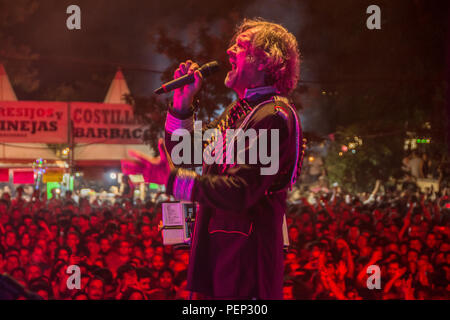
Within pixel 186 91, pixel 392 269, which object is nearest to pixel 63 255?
pixel 392 269

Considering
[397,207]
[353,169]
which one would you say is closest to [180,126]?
[397,207]

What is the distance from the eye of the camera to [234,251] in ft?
6.69

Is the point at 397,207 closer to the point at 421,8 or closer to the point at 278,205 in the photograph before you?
the point at 421,8

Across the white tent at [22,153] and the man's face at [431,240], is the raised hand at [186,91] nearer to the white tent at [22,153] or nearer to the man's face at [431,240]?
the man's face at [431,240]

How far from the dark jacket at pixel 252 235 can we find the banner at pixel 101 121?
8.97m

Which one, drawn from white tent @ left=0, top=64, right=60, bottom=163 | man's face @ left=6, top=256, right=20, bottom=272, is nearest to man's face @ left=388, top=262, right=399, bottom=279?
man's face @ left=6, top=256, right=20, bottom=272

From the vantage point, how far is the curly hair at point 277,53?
6.77 ft

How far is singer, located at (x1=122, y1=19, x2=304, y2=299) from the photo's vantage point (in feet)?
6.26

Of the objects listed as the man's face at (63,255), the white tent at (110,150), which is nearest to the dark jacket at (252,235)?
the man's face at (63,255)

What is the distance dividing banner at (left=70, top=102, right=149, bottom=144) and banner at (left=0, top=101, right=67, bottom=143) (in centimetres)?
33

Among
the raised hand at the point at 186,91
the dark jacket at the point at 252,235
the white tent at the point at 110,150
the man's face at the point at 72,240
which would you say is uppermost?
the white tent at the point at 110,150

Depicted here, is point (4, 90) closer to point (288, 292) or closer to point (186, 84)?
point (288, 292)

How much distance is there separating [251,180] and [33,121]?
10.1 metres

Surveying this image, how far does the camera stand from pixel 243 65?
2104mm
